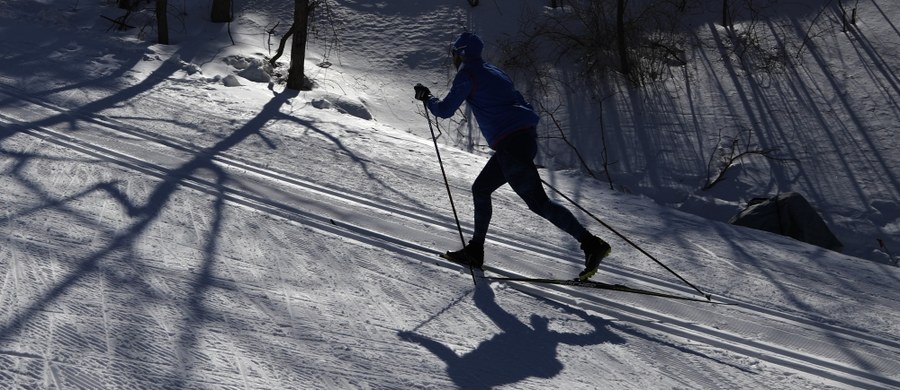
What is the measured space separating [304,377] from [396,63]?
9.16 metres

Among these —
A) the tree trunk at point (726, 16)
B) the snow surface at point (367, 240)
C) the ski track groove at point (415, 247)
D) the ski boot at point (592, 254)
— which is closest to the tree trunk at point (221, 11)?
the snow surface at point (367, 240)

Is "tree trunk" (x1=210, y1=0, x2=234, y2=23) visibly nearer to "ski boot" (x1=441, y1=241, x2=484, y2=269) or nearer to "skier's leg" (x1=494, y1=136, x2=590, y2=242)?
"ski boot" (x1=441, y1=241, x2=484, y2=269)

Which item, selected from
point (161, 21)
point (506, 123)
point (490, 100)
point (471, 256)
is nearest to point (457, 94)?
point (490, 100)

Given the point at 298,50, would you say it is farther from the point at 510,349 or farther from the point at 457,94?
the point at 510,349

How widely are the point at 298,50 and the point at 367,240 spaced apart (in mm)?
4983

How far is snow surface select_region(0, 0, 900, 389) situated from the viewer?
4.98m

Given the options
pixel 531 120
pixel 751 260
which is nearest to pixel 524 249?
pixel 531 120

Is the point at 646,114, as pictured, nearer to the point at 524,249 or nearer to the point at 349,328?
the point at 524,249

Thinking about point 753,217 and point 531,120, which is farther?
point 753,217

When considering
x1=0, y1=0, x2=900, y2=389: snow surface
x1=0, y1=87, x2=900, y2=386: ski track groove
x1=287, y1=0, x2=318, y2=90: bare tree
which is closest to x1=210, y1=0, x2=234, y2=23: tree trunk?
x1=0, y1=0, x2=900, y2=389: snow surface

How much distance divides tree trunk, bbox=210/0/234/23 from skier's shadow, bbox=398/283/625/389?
9.14m

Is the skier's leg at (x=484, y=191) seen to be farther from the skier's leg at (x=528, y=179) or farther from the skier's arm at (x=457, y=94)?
the skier's arm at (x=457, y=94)

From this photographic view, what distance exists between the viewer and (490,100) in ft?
20.0

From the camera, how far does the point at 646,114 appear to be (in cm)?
1193
